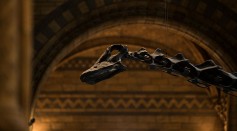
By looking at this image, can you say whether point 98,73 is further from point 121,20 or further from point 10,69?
point 121,20

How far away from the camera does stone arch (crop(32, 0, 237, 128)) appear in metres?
11.5

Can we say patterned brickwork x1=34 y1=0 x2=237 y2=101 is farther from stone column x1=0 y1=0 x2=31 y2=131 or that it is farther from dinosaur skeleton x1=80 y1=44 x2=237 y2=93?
stone column x1=0 y1=0 x2=31 y2=131

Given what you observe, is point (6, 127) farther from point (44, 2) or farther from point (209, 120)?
point (209, 120)

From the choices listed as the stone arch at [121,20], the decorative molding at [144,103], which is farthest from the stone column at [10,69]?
the decorative molding at [144,103]

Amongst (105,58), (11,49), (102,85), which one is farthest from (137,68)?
(11,49)

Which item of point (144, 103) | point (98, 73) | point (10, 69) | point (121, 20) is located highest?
point (121, 20)

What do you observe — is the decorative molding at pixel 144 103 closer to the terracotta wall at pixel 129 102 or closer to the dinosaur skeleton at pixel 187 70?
the terracotta wall at pixel 129 102

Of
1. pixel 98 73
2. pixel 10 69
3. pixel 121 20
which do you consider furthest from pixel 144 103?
pixel 10 69

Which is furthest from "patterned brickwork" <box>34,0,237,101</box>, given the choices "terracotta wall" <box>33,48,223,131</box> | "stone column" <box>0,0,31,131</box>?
"stone column" <box>0,0,31,131</box>

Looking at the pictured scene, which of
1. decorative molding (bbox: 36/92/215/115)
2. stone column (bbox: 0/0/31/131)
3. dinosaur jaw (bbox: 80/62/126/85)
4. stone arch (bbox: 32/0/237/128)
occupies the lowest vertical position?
stone column (bbox: 0/0/31/131)

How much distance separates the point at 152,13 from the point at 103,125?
472 cm

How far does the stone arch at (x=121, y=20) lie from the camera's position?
11453 mm

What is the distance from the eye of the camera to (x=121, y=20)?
1172 centimetres

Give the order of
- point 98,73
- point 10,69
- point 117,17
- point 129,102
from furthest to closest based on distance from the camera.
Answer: point 129,102 < point 117,17 < point 98,73 < point 10,69
